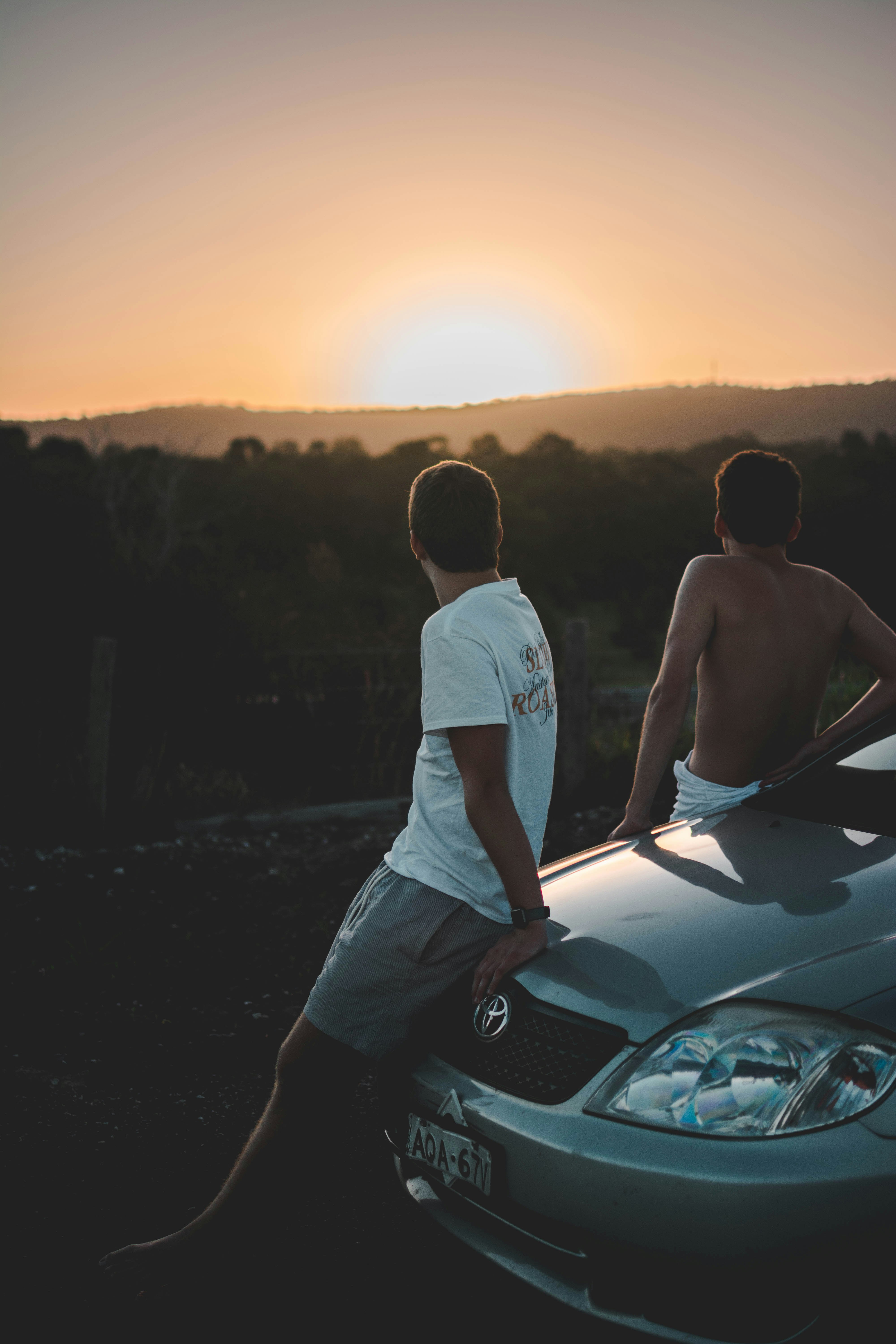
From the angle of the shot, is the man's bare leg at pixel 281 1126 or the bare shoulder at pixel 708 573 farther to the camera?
the bare shoulder at pixel 708 573

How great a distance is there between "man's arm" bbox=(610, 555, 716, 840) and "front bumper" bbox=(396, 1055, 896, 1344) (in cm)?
125

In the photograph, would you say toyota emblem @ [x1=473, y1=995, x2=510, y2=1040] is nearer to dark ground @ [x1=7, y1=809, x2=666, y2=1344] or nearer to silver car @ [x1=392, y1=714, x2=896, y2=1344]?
silver car @ [x1=392, y1=714, x2=896, y2=1344]

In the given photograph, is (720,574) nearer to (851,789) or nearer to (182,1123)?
(851,789)

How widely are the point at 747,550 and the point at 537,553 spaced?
32.1 m

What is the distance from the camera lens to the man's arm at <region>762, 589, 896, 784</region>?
295 centimetres

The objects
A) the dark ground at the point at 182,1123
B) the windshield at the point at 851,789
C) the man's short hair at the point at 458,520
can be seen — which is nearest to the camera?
the man's short hair at the point at 458,520

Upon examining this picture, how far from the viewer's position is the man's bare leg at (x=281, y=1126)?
2188 millimetres

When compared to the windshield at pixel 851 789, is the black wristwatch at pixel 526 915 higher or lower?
lower

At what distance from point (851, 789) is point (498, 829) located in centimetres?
113

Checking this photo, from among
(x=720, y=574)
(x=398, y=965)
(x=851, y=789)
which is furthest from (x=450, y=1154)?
A: (x=720, y=574)

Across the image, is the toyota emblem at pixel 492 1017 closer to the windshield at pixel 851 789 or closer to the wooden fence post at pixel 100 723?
the windshield at pixel 851 789

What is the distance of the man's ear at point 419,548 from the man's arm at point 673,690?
41.3 inches

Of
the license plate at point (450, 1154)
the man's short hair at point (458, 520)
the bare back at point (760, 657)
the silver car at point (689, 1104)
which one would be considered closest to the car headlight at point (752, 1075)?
the silver car at point (689, 1104)

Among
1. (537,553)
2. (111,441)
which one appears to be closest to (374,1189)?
(111,441)
